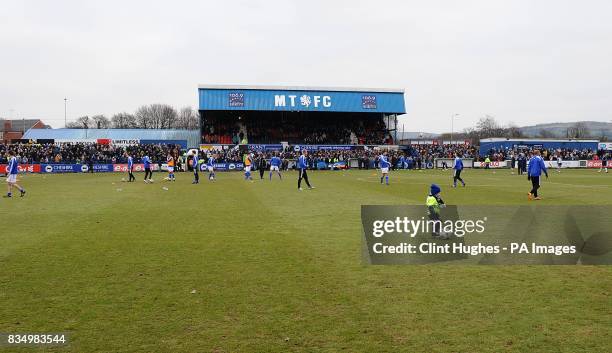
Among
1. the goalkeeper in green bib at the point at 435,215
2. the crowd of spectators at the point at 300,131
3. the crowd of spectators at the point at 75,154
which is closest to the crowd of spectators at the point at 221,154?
the crowd of spectators at the point at 75,154

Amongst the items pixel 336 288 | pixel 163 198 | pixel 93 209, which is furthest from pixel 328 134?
pixel 336 288

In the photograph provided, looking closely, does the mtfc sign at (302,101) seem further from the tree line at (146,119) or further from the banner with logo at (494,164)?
the tree line at (146,119)

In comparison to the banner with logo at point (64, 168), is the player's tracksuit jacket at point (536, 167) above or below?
above

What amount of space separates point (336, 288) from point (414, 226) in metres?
1.56

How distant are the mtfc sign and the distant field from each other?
54142 millimetres

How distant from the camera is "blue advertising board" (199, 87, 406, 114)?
64375 mm

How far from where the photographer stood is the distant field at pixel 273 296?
5.57m

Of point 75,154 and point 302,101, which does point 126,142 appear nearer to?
point 75,154

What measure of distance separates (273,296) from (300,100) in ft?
199

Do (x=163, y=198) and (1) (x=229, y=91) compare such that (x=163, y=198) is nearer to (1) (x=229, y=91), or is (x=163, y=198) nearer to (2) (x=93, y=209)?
(2) (x=93, y=209)

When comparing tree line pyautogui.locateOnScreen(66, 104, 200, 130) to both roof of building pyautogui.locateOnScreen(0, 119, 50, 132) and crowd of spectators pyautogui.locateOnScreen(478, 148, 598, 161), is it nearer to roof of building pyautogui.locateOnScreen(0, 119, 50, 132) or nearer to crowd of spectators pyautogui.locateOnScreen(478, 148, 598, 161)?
roof of building pyautogui.locateOnScreen(0, 119, 50, 132)

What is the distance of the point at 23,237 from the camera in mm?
11891

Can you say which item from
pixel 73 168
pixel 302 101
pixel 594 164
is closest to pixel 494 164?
pixel 594 164

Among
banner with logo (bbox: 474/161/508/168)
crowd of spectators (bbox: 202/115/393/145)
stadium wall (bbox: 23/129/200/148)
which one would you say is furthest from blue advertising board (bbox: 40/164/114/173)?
banner with logo (bbox: 474/161/508/168)
